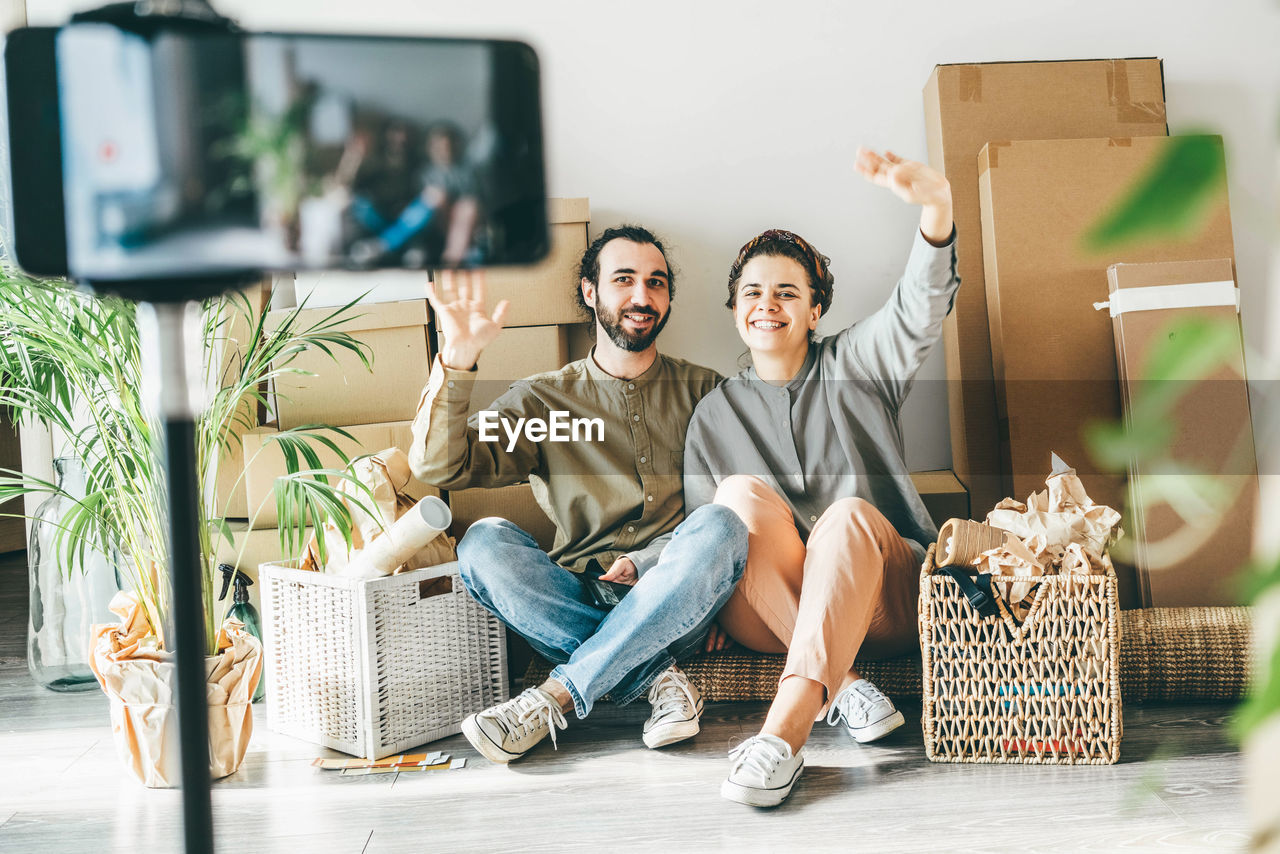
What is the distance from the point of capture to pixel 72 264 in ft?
1.08

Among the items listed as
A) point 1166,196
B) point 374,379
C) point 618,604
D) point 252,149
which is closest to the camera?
point 1166,196

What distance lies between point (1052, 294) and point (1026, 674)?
2.99 ft

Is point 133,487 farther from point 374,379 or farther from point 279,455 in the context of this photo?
point 374,379

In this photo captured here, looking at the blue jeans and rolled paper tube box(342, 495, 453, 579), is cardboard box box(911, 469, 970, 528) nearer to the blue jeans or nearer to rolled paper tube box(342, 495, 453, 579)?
the blue jeans

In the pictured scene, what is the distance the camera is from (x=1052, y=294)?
2027mm

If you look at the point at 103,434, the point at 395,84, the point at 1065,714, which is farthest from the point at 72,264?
the point at 1065,714

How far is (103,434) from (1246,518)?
210 centimetres

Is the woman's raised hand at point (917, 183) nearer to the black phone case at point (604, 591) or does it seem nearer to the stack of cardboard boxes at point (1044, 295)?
the stack of cardboard boxes at point (1044, 295)

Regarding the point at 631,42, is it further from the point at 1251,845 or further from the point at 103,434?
the point at 1251,845

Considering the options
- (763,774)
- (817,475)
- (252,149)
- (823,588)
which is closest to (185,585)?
(252,149)

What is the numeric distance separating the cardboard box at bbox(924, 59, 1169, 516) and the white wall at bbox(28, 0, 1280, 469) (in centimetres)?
14

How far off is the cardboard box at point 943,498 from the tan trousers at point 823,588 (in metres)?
0.34

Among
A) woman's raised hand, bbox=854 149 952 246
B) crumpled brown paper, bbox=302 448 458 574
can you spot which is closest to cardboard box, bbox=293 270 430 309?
crumpled brown paper, bbox=302 448 458 574

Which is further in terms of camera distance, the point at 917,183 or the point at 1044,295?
the point at 1044,295
